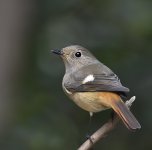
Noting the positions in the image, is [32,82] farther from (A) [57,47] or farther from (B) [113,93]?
(B) [113,93]

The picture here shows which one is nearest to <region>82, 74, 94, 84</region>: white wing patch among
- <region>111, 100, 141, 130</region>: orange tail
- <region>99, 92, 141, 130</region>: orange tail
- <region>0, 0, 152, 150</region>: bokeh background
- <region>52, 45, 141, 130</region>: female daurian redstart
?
<region>52, 45, 141, 130</region>: female daurian redstart

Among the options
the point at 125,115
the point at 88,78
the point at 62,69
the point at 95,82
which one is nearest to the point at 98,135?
the point at 125,115

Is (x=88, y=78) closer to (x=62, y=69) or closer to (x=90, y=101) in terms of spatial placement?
(x=90, y=101)

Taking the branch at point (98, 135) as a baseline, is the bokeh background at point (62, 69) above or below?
below

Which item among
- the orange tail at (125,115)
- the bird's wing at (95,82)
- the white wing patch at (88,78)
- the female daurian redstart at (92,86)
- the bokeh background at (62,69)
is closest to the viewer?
the orange tail at (125,115)

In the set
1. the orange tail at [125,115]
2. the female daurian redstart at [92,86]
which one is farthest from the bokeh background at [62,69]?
the orange tail at [125,115]

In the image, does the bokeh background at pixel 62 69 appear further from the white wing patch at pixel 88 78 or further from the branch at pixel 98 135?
the branch at pixel 98 135
